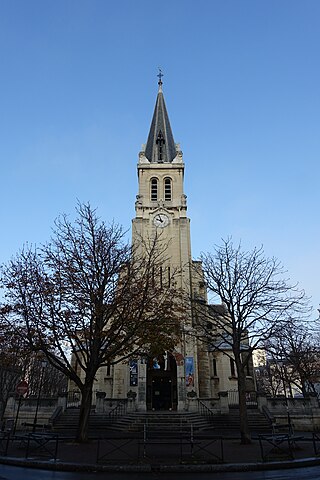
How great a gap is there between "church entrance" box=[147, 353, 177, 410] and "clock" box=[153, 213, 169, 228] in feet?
42.1

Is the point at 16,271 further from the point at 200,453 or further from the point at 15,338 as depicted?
the point at 200,453

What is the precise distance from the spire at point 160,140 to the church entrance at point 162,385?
23.1m

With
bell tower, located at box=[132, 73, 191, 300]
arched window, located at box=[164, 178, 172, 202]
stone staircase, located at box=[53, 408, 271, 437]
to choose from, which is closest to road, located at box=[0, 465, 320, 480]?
stone staircase, located at box=[53, 408, 271, 437]

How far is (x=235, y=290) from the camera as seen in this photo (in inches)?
716

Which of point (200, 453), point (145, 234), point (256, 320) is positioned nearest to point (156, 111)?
point (145, 234)

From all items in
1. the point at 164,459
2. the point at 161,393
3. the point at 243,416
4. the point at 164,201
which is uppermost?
the point at 164,201

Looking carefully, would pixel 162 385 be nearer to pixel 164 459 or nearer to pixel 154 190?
pixel 154 190

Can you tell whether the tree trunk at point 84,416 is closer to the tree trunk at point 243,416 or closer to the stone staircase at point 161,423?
the stone staircase at point 161,423

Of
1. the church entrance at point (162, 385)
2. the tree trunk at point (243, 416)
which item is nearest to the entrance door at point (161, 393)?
the church entrance at point (162, 385)

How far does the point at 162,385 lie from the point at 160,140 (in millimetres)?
28383

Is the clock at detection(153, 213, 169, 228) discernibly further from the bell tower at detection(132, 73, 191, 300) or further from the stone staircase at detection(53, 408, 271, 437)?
the stone staircase at detection(53, 408, 271, 437)

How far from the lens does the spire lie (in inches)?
1672

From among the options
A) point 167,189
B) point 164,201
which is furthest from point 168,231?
point 167,189

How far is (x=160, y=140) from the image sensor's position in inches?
1725
